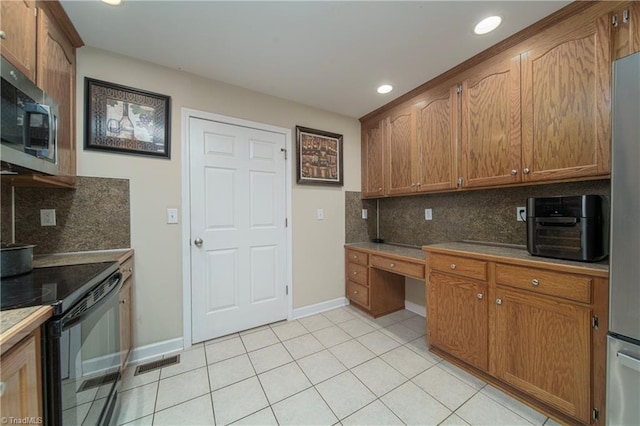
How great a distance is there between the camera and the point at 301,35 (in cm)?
164

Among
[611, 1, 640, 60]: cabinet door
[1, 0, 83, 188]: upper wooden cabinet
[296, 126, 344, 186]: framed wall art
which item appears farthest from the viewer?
[296, 126, 344, 186]: framed wall art

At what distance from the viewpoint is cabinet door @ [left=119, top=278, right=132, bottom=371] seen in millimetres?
1540

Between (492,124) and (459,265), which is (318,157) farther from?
(459,265)

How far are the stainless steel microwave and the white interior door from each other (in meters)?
0.96

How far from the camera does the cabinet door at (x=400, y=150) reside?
2430 millimetres

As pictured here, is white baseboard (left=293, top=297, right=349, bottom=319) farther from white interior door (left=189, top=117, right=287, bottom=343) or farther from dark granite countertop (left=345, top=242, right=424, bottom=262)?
dark granite countertop (left=345, top=242, right=424, bottom=262)

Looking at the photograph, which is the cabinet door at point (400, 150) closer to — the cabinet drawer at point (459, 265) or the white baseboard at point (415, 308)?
the cabinet drawer at point (459, 265)

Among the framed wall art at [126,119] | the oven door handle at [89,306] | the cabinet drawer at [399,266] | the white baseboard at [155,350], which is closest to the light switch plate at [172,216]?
the framed wall art at [126,119]

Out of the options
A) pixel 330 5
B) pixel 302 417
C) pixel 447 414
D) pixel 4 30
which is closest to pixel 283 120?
pixel 330 5

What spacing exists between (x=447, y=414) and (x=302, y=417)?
2.76 feet

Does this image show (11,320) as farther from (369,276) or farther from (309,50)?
(369,276)

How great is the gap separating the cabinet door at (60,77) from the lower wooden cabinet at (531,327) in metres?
2.72

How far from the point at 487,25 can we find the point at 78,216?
10.3 feet

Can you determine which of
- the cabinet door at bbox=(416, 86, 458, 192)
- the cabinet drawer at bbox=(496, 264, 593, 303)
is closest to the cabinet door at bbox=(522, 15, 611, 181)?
the cabinet door at bbox=(416, 86, 458, 192)
